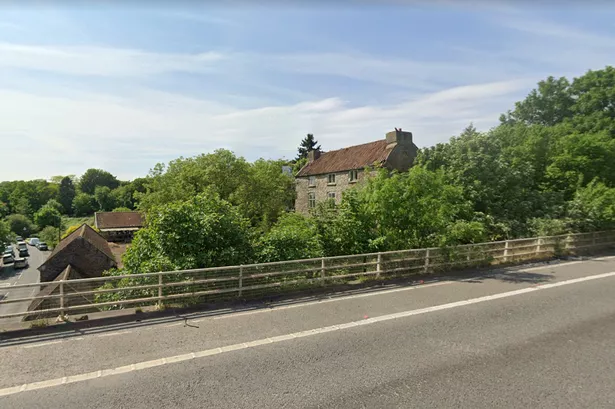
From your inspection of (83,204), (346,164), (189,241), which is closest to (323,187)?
(346,164)

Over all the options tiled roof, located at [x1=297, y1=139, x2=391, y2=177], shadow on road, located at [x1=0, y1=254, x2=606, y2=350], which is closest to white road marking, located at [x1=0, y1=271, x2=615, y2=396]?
shadow on road, located at [x1=0, y1=254, x2=606, y2=350]

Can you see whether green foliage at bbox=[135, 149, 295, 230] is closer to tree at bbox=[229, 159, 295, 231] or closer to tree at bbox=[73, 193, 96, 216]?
tree at bbox=[229, 159, 295, 231]

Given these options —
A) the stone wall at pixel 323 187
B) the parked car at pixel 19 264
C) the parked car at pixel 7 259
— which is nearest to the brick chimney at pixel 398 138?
the stone wall at pixel 323 187

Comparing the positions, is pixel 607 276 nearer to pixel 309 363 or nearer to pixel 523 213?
pixel 523 213

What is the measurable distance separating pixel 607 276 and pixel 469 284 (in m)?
6.00

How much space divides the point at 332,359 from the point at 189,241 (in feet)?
19.8

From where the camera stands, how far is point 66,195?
417ft

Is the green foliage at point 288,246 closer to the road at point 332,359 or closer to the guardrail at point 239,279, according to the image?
the guardrail at point 239,279

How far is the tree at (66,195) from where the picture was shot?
126 m

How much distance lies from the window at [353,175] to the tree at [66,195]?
12947cm

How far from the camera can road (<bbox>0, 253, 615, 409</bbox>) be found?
463cm

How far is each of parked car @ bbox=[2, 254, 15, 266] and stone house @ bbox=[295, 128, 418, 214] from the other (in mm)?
47610

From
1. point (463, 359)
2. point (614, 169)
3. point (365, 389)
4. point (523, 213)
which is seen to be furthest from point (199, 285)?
point (614, 169)

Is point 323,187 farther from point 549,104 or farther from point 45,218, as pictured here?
point 45,218
